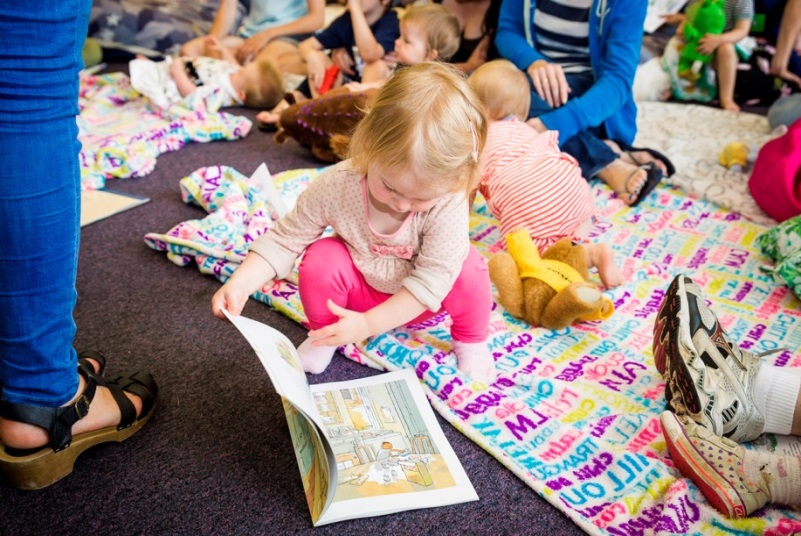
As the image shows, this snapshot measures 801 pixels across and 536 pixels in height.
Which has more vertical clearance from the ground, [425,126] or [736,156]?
[425,126]

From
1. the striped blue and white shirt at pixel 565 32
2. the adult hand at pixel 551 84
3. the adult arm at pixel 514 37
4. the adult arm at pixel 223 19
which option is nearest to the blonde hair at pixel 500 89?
A: the adult hand at pixel 551 84

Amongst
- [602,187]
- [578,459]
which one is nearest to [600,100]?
[602,187]

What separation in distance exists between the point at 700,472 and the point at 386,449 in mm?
422

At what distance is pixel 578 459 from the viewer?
0.91 metres

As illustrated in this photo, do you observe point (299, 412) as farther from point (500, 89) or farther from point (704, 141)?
point (704, 141)

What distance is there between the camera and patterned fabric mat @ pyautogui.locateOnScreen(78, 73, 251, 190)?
181cm

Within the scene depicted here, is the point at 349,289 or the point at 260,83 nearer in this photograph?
the point at 349,289

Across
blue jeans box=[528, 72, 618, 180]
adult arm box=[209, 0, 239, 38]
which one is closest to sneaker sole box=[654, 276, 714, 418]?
blue jeans box=[528, 72, 618, 180]

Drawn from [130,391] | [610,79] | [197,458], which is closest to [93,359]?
[130,391]

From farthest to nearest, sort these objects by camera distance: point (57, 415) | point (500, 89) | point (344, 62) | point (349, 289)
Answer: point (344, 62), point (500, 89), point (349, 289), point (57, 415)

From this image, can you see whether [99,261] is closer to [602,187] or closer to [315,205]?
[315,205]

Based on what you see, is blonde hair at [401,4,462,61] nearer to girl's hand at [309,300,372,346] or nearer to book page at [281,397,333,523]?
girl's hand at [309,300,372,346]

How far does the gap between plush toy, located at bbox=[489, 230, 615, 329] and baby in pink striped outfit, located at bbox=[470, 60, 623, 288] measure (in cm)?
7

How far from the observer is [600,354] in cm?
113
